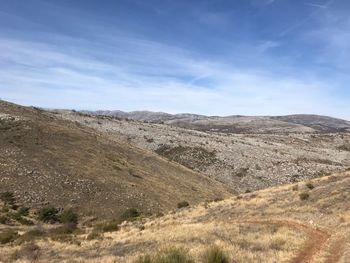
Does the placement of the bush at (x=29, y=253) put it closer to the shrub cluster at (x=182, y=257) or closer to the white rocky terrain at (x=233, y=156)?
the shrub cluster at (x=182, y=257)

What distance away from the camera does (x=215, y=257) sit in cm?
1602

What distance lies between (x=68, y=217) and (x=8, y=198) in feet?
24.5

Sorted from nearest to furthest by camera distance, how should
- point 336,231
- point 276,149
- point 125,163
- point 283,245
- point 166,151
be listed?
1. point 283,245
2. point 336,231
3. point 125,163
4. point 166,151
5. point 276,149

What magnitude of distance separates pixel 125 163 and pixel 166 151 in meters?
22.3

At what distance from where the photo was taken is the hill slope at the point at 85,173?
157ft

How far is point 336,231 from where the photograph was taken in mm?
21641

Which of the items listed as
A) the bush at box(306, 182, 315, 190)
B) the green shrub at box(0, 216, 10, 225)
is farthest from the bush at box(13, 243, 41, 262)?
the bush at box(306, 182, 315, 190)

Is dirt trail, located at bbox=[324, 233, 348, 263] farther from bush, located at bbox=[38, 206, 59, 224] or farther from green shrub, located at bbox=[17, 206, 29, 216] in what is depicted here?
green shrub, located at bbox=[17, 206, 29, 216]

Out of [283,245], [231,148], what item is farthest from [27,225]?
[231,148]

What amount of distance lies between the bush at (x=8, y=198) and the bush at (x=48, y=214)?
3.31 m

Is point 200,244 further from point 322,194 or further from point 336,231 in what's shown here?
point 322,194

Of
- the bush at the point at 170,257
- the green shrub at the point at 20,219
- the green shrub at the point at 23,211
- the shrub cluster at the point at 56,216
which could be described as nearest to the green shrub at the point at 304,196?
the bush at the point at 170,257

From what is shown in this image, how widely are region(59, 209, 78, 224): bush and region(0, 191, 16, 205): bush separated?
5589 millimetres

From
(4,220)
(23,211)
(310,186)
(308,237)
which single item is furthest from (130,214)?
(308,237)
